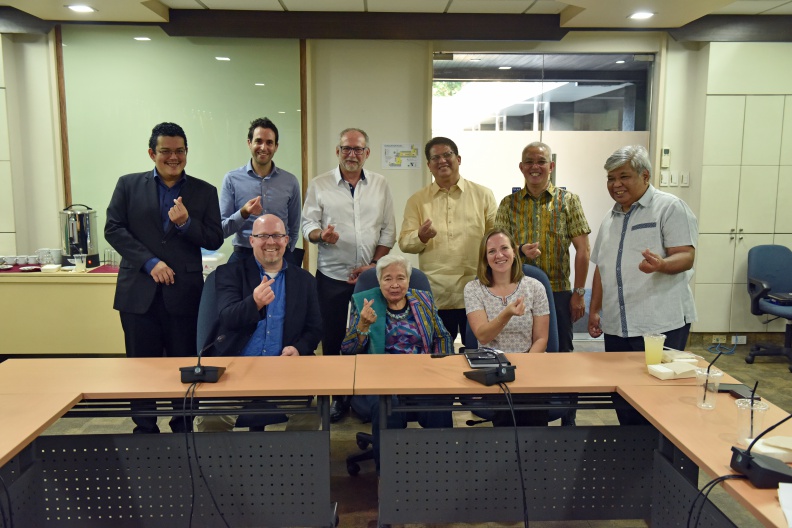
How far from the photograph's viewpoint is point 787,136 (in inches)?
198

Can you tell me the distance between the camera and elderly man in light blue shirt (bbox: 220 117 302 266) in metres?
3.39

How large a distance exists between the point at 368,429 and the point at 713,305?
338 centimetres

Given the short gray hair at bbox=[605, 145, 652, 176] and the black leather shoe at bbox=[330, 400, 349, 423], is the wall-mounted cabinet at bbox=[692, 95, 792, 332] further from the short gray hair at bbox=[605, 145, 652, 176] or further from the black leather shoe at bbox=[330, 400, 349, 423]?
the black leather shoe at bbox=[330, 400, 349, 423]

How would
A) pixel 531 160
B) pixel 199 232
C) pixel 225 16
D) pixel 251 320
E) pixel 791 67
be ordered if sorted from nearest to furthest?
pixel 251 320, pixel 199 232, pixel 531 160, pixel 225 16, pixel 791 67

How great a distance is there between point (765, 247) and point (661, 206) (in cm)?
309

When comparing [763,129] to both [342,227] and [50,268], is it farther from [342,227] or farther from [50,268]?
[50,268]

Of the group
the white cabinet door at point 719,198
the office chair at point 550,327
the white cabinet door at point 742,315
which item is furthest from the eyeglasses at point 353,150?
the white cabinet door at point 742,315

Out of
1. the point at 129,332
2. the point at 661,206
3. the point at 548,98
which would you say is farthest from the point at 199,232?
the point at 548,98

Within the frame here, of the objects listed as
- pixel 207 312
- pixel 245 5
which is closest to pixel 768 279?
pixel 207 312

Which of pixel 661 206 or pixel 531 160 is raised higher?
pixel 531 160

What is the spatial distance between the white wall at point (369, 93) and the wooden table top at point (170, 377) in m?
2.75

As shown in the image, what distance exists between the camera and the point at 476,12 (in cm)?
469

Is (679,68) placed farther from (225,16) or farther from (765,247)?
(225,16)

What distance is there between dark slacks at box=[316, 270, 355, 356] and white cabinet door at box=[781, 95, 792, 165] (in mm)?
3916
